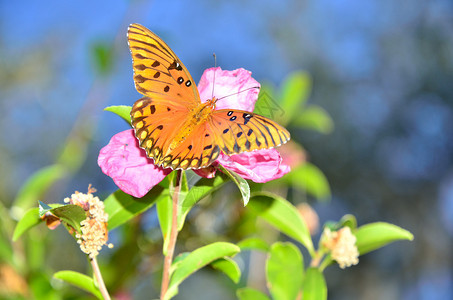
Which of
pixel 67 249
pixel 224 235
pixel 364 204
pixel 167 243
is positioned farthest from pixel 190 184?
pixel 364 204

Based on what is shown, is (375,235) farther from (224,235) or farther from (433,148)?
(433,148)

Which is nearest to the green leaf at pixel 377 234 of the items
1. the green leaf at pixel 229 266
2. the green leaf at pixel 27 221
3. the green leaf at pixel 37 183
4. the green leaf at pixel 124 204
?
the green leaf at pixel 229 266

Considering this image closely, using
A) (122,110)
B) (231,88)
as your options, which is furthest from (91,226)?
(231,88)

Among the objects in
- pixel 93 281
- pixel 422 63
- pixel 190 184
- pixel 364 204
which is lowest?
pixel 93 281

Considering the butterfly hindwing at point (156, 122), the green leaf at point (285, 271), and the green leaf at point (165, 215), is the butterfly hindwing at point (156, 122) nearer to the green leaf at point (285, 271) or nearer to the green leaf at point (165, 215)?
the green leaf at point (165, 215)

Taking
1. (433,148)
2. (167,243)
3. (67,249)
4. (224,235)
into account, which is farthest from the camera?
(433,148)
